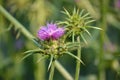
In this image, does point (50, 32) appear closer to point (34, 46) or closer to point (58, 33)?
point (58, 33)

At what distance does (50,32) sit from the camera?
148 centimetres

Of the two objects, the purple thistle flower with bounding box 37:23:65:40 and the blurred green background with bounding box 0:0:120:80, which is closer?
the purple thistle flower with bounding box 37:23:65:40

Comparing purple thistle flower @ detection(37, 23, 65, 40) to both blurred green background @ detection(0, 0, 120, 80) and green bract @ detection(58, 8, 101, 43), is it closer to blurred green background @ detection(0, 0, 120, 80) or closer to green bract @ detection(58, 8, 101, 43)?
green bract @ detection(58, 8, 101, 43)

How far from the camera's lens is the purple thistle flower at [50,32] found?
146cm

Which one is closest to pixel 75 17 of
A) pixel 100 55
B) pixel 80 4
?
pixel 100 55

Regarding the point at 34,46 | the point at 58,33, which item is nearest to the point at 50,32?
the point at 58,33

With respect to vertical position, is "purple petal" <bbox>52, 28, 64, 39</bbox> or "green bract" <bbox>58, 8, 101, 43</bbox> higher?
"green bract" <bbox>58, 8, 101, 43</bbox>

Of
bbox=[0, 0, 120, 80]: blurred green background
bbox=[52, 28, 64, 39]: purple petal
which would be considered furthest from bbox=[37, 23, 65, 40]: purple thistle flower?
bbox=[0, 0, 120, 80]: blurred green background

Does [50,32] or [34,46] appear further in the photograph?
[34,46]

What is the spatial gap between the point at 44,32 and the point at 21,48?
1.69 metres

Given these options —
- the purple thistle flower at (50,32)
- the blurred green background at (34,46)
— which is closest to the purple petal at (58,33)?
the purple thistle flower at (50,32)

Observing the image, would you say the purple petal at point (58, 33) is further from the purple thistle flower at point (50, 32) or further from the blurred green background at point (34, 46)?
the blurred green background at point (34, 46)

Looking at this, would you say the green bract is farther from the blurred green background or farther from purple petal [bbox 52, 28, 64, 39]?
the blurred green background

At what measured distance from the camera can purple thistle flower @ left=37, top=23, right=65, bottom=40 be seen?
1465 mm
